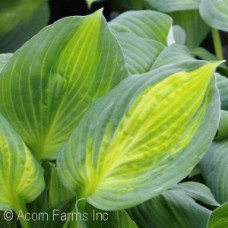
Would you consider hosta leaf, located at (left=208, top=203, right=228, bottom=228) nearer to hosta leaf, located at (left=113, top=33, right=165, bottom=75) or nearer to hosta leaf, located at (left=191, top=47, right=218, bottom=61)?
hosta leaf, located at (left=113, top=33, right=165, bottom=75)

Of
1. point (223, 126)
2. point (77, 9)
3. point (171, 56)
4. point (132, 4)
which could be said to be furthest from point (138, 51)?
point (77, 9)

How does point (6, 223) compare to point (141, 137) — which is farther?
point (6, 223)

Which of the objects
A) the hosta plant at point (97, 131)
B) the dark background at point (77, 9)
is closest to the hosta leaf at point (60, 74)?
the hosta plant at point (97, 131)

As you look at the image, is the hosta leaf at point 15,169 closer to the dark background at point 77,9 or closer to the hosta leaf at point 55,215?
the hosta leaf at point 55,215

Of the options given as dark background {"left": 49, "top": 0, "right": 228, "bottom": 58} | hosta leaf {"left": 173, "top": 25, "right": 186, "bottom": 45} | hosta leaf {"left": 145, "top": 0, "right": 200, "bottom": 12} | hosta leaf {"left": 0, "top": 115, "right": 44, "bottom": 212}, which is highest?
hosta leaf {"left": 0, "top": 115, "right": 44, "bottom": 212}

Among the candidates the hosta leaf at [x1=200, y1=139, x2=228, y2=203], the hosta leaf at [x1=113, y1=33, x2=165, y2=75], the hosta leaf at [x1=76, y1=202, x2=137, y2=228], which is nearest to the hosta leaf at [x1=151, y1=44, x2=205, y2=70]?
the hosta leaf at [x1=113, y1=33, x2=165, y2=75]

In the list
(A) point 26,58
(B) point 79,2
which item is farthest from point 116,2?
(A) point 26,58

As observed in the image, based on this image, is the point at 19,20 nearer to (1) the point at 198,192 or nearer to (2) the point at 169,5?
(2) the point at 169,5

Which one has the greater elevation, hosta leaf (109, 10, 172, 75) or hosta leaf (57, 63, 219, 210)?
hosta leaf (57, 63, 219, 210)
